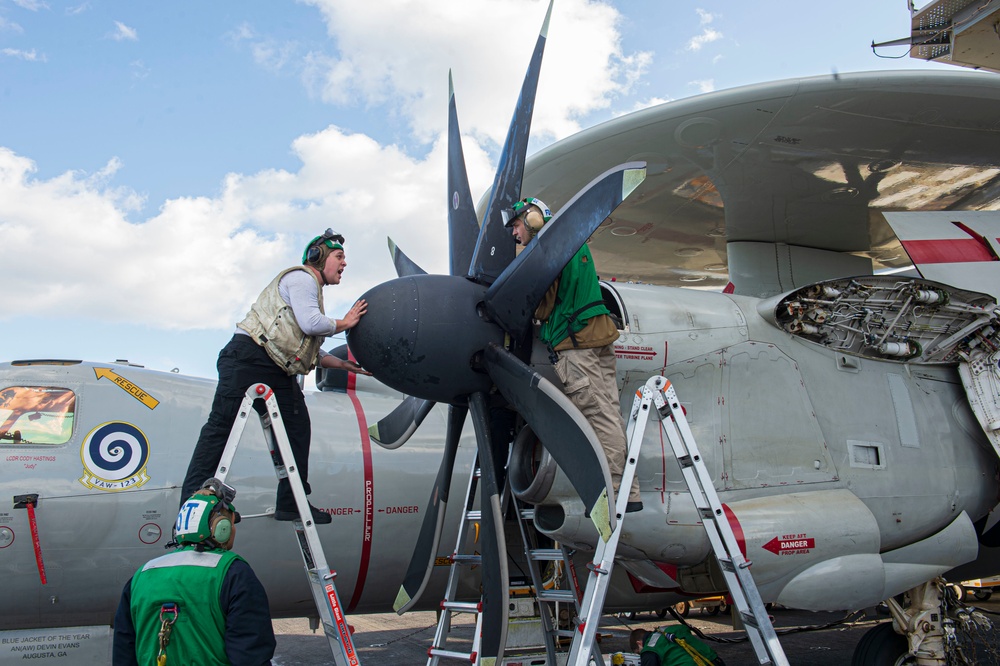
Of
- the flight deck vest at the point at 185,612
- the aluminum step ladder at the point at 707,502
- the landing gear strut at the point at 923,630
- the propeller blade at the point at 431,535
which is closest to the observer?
the flight deck vest at the point at 185,612

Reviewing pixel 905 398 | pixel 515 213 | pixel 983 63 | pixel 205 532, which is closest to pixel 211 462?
pixel 205 532

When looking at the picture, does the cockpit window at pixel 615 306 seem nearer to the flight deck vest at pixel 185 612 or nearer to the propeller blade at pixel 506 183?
the propeller blade at pixel 506 183

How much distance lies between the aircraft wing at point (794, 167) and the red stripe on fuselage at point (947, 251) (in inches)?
40.7

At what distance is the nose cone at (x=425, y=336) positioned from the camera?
4.33 meters

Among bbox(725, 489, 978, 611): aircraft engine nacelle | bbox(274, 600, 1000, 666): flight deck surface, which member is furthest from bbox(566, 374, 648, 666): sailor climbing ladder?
bbox(274, 600, 1000, 666): flight deck surface

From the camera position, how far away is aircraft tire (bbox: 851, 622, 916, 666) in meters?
5.54

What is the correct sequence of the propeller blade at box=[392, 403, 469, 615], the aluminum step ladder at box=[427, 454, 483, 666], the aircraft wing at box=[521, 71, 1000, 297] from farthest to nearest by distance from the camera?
the aircraft wing at box=[521, 71, 1000, 297] → the propeller blade at box=[392, 403, 469, 615] → the aluminum step ladder at box=[427, 454, 483, 666]

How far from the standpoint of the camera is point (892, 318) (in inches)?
235

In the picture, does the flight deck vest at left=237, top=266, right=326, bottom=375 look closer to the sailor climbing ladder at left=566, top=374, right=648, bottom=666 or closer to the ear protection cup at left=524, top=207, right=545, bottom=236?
the ear protection cup at left=524, top=207, right=545, bottom=236

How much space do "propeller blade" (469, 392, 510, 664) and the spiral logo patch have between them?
259 centimetres

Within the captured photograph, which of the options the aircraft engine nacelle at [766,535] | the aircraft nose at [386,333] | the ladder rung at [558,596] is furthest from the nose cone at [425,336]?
the ladder rung at [558,596]

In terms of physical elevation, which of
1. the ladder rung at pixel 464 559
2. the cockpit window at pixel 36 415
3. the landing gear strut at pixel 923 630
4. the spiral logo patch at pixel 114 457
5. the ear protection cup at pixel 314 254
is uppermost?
the ear protection cup at pixel 314 254

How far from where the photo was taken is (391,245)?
6059 millimetres

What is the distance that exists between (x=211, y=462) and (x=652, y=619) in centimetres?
941
